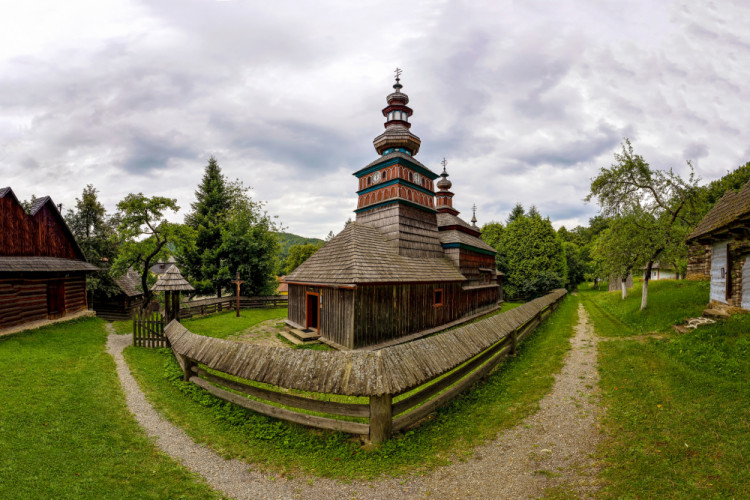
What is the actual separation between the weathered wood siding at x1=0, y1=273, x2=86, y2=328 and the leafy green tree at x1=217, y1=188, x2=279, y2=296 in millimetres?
9049

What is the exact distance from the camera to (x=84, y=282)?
1845 centimetres

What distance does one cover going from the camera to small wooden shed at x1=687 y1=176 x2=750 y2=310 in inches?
392

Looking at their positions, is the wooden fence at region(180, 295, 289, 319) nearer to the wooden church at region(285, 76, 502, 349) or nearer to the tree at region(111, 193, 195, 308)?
the tree at region(111, 193, 195, 308)

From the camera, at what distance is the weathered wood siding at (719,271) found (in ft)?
37.4

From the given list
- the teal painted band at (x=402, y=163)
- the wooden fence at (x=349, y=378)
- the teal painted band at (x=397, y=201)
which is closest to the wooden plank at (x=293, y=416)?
the wooden fence at (x=349, y=378)

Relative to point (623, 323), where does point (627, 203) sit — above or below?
above

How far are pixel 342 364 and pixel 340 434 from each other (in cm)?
147

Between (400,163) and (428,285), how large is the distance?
7454mm

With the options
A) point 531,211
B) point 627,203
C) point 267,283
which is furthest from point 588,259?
point 267,283

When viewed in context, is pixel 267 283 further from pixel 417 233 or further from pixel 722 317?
pixel 722 317

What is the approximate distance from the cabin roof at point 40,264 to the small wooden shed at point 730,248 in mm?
27660

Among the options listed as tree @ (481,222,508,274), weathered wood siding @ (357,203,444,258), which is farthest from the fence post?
tree @ (481,222,508,274)

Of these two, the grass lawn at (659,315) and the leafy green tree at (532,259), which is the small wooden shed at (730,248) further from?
the leafy green tree at (532,259)

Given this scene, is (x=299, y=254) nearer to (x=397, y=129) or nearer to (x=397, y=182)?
(x=397, y=129)
